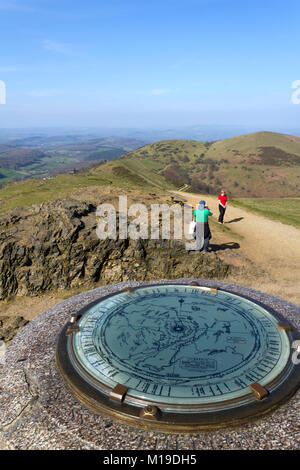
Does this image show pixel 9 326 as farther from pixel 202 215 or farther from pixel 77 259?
pixel 202 215

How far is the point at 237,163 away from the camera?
95.4 m

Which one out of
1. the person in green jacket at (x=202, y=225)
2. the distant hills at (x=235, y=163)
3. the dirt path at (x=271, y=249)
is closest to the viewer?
the person in green jacket at (x=202, y=225)

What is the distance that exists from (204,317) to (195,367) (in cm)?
136

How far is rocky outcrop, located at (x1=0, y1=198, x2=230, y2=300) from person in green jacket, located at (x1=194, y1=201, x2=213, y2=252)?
465 mm

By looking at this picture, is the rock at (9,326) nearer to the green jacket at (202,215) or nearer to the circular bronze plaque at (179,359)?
the circular bronze plaque at (179,359)

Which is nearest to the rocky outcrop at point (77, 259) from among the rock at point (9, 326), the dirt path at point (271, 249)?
the rock at point (9, 326)

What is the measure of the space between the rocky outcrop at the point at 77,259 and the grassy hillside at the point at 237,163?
54.8 metres

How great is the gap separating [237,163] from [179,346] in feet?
321

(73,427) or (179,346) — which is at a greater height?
(179,346)

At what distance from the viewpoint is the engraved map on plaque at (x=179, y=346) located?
4043 millimetres

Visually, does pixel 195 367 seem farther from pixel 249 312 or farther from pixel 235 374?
pixel 249 312

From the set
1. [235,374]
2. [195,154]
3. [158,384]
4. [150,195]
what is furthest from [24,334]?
[195,154]

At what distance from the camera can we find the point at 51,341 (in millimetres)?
5613

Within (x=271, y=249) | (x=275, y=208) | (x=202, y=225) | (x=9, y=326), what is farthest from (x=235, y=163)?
(x=9, y=326)
